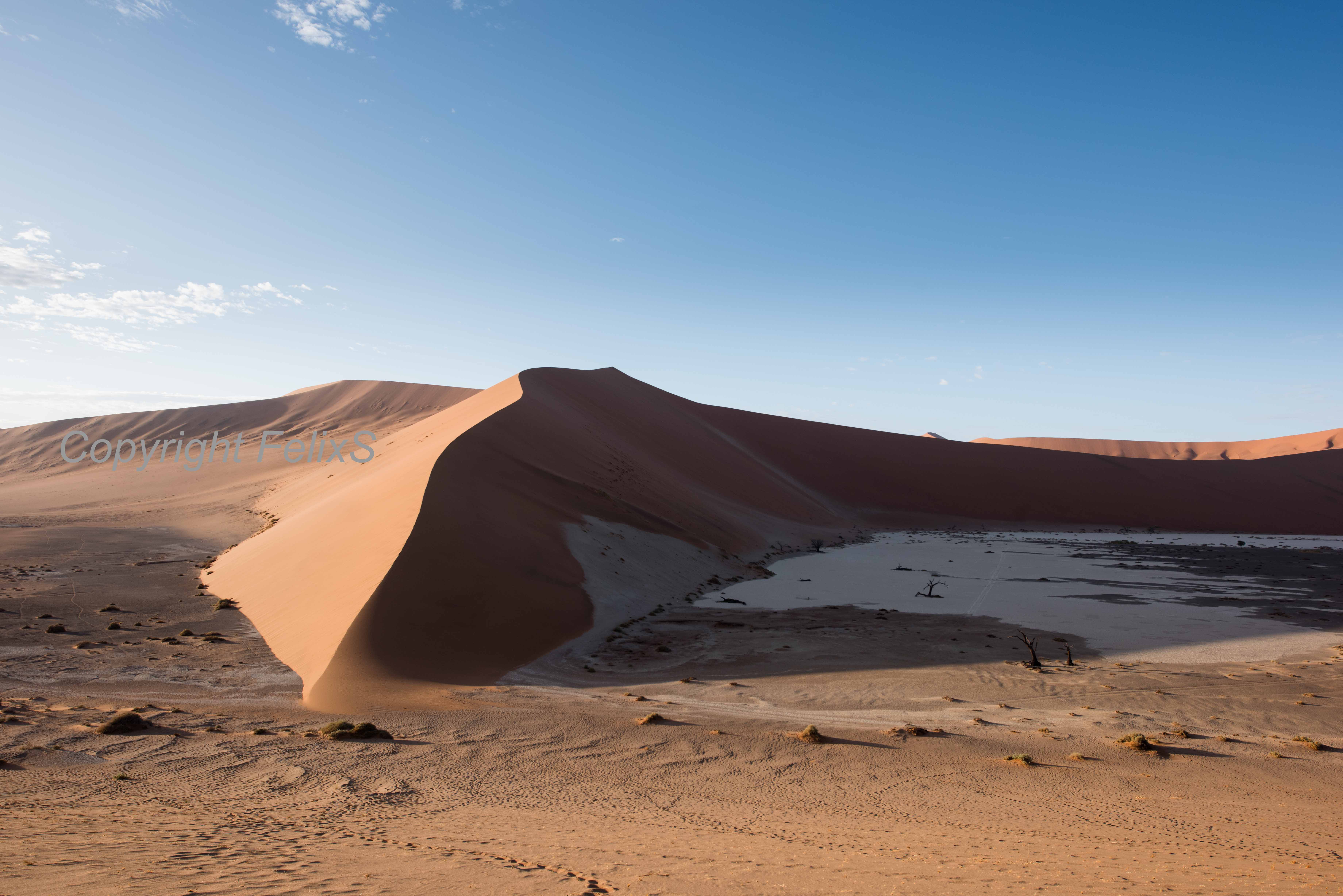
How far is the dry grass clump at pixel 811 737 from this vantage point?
320 inches

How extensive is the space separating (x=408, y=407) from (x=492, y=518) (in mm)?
53022

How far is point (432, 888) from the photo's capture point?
438cm

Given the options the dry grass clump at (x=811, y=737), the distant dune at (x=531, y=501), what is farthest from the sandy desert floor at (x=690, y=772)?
the distant dune at (x=531, y=501)

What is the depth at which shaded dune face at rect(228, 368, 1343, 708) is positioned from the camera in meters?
12.3

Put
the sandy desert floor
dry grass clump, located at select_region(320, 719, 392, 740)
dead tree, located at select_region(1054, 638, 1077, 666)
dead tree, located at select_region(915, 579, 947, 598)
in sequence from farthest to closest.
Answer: dead tree, located at select_region(915, 579, 947, 598), dead tree, located at select_region(1054, 638, 1077, 666), dry grass clump, located at select_region(320, 719, 392, 740), the sandy desert floor

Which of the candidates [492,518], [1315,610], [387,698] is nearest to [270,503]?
[492,518]

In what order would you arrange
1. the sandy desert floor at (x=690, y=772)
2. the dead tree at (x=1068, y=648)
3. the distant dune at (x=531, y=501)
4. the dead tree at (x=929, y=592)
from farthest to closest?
the dead tree at (x=929, y=592), the distant dune at (x=531, y=501), the dead tree at (x=1068, y=648), the sandy desert floor at (x=690, y=772)

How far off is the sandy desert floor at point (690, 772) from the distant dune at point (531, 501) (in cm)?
106

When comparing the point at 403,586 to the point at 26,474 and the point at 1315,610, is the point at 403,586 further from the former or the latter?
the point at 26,474

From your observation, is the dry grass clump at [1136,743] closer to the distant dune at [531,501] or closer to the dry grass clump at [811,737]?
the dry grass clump at [811,737]

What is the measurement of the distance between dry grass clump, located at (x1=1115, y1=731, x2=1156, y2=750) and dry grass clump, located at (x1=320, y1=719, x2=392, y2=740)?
8.18m

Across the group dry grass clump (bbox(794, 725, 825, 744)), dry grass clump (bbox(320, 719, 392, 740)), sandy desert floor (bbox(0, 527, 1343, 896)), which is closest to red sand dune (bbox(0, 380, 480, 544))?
sandy desert floor (bbox(0, 527, 1343, 896))

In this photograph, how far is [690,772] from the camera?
7.28 metres

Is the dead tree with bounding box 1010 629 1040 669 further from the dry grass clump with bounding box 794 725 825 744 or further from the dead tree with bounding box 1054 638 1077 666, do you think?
the dry grass clump with bounding box 794 725 825 744
